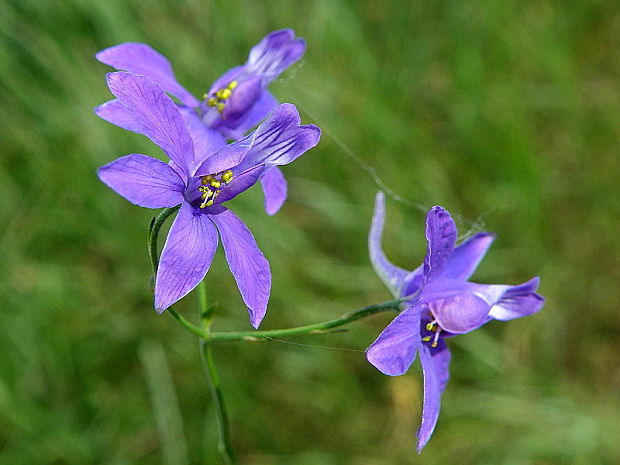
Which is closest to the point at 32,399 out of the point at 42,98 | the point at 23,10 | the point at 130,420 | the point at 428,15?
the point at 130,420

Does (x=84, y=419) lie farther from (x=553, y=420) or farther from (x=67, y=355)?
(x=553, y=420)

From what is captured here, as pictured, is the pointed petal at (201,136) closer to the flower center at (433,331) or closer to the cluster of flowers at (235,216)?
the cluster of flowers at (235,216)

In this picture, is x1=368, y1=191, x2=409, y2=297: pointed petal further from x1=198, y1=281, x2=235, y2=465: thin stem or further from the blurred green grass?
the blurred green grass

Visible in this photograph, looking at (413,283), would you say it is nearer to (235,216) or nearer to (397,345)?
(397,345)

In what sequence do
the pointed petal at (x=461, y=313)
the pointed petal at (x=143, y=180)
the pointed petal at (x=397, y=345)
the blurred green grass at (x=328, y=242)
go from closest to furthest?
the pointed petal at (x=143, y=180), the pointed petal at (x=397, y=345), the pointed petal at (x=461, y=313), the blurred green grass at (x=328, y=242)

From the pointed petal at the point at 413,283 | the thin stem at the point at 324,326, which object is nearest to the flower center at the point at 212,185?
the thin stem at the point at 324,326

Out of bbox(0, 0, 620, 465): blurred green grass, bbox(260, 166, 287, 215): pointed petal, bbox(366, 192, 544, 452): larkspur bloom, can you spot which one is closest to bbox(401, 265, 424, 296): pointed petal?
bbox(366, 192, 544, 452): larkspur bloom

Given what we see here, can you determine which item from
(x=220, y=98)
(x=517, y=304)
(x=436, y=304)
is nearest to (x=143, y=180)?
(x=220, y=98)
